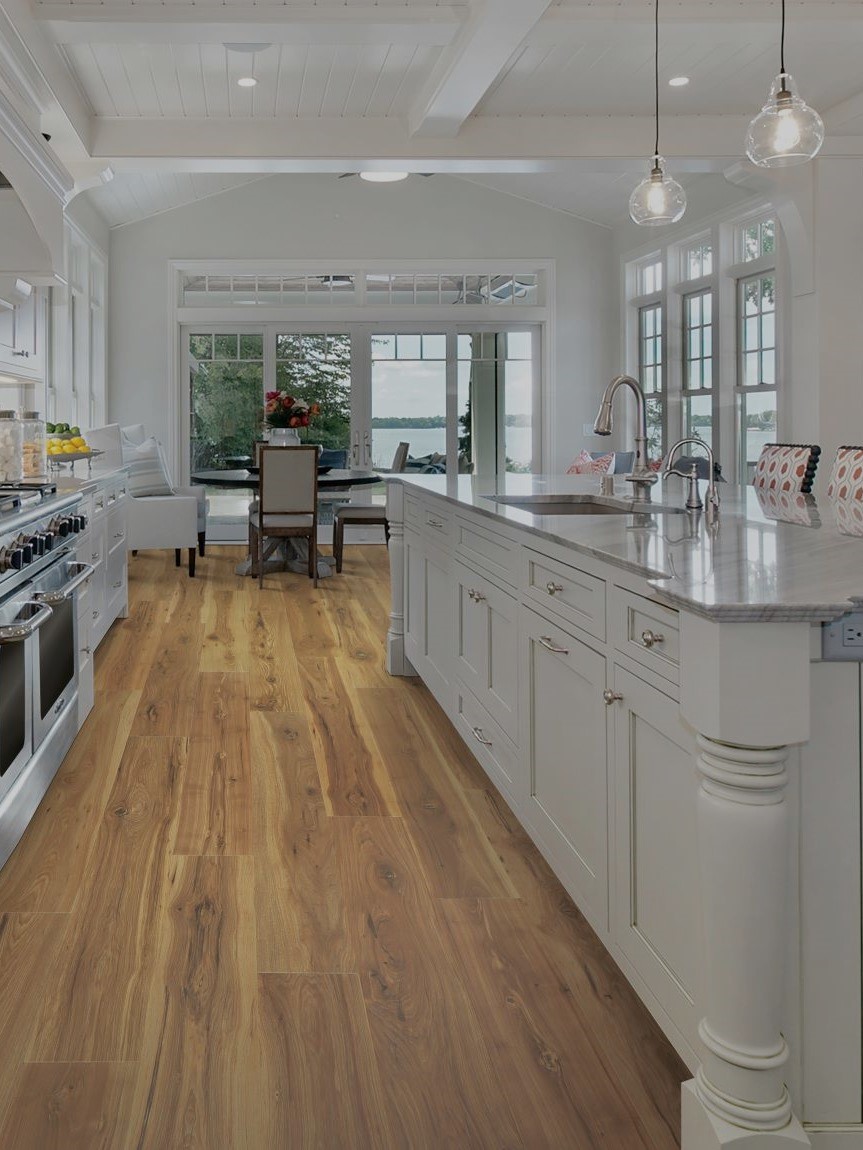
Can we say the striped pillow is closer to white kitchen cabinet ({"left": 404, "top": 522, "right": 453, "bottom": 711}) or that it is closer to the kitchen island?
white kitchen cabinet ({"left": 404, "top": 522, "right": 453, "bottom": 711})

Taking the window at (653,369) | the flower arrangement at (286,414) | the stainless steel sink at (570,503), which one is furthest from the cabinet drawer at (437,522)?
the window at (653,369)

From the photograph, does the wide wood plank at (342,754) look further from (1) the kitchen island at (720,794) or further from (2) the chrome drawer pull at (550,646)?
(2) the chrome drawer pull at (550,646)

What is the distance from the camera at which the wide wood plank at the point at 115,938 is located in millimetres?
1815

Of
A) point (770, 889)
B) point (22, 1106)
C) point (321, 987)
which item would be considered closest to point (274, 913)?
point (321, 987)

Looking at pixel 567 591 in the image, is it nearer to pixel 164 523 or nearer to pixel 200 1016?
pixel 200 1016

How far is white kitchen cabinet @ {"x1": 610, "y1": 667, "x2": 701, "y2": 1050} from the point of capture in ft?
5.01

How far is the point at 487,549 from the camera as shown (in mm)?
2941

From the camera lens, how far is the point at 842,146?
6.27 meters

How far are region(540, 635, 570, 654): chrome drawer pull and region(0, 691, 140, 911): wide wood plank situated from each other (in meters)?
1.18

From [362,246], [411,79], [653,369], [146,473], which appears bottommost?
[146,473]

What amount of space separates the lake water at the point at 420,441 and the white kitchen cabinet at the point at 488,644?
7041mm

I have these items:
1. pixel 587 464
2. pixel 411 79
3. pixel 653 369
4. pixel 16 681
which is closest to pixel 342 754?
pixel 16 681

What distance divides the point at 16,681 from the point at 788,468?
2886 mm

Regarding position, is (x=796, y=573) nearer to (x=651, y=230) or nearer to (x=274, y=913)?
(x=274, y=913)
